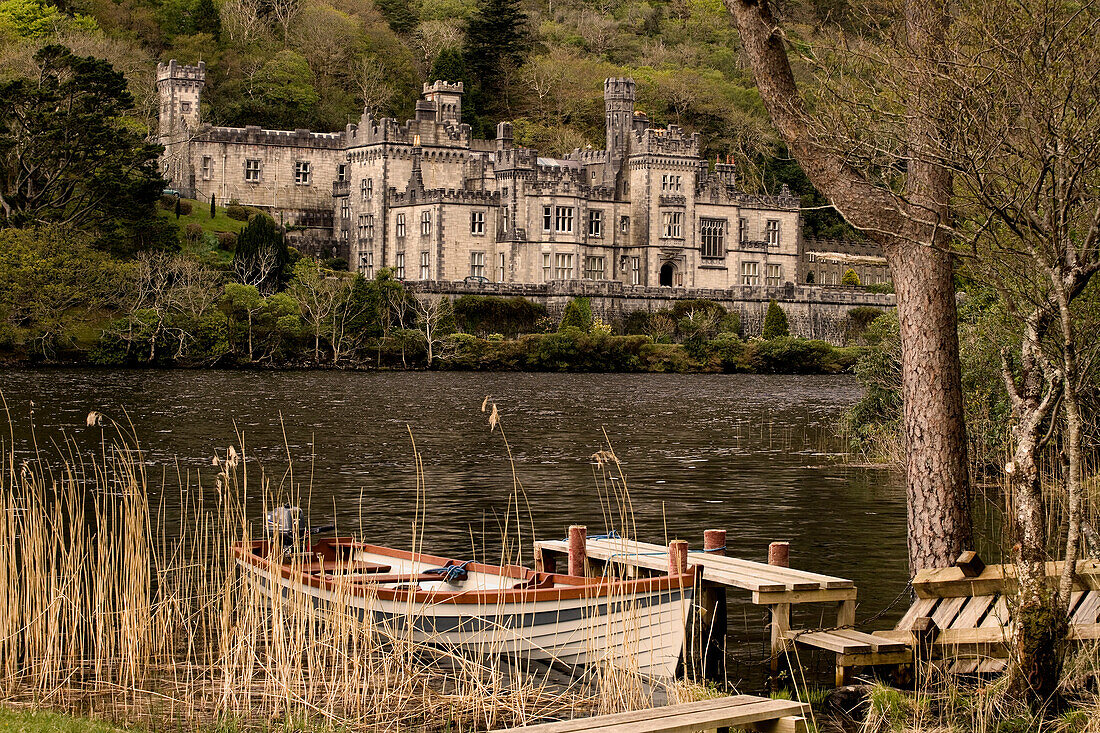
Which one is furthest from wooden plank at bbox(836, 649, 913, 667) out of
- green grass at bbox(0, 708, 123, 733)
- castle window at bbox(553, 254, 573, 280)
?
castle window at bbox(553, 254, 573, 280)

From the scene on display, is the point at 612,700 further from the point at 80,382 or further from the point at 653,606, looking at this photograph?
the point at 80,382

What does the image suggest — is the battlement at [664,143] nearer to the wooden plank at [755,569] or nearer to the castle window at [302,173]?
the castle window at [302,173]

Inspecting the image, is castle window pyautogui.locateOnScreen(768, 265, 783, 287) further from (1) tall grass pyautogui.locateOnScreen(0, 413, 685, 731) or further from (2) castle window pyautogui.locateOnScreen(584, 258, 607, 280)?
(1) tall grass pyautogui.locateOnScreen(0, 413, 685, 731)

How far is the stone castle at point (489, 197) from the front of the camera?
294ft

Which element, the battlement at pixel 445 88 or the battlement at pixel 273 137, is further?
the battlement at pixel 273 137

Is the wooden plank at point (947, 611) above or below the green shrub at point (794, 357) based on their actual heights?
below

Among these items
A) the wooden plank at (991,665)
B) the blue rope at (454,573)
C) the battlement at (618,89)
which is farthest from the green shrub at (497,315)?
the wooden plank at (991,665)

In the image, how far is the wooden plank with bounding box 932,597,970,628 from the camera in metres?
12.7

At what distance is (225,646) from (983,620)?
21.2 ft

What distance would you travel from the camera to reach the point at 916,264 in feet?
44.0

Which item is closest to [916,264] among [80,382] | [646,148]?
[80,382]

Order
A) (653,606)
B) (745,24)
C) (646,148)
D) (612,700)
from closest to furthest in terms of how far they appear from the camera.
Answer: (612,700), (653,606), (745,24), (646,148)

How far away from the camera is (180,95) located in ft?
329

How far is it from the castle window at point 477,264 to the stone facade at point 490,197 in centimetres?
12
